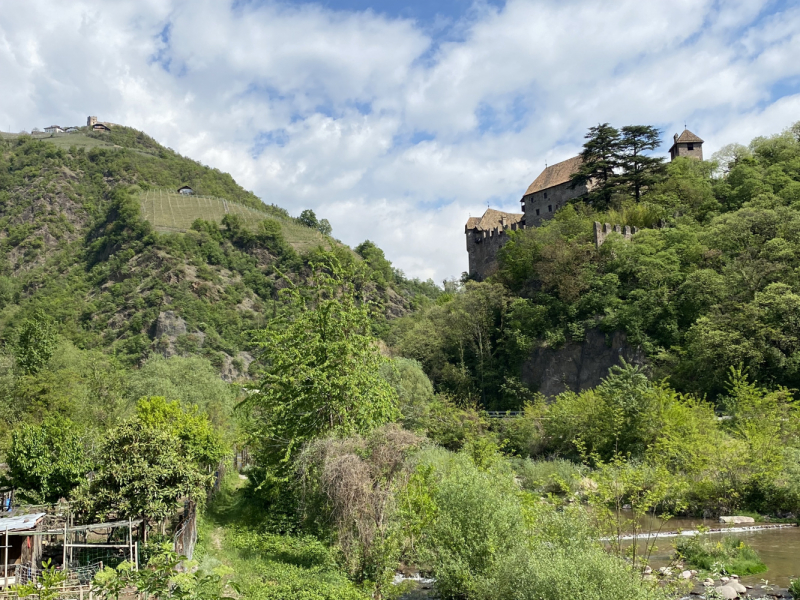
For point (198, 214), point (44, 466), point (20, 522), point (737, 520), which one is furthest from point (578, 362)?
point (198, 214)

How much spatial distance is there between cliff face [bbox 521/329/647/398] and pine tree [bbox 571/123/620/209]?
1599 cm

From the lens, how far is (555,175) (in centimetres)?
6744

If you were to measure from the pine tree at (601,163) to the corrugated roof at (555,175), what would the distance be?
4.14 meters

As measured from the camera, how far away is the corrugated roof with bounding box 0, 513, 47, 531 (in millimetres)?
15727

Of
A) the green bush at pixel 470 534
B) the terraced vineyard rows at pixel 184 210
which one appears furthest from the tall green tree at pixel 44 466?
the terraced vineyard rows at pixel 184 210

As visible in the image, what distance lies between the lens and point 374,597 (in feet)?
53.2

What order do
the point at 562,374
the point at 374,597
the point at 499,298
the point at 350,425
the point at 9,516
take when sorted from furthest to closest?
the point at 499,298
the point at 562,374
the point at 350,425
the point at 9,516
the point at 374,597

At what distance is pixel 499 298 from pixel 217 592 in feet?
165

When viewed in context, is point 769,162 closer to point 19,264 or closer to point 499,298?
point 499,298

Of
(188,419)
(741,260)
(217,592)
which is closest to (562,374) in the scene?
(741,260)

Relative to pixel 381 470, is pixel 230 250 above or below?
above

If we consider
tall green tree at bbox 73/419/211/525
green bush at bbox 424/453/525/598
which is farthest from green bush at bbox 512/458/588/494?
tall green tree at bbox 73/419/211/525

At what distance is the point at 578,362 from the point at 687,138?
31427 mm

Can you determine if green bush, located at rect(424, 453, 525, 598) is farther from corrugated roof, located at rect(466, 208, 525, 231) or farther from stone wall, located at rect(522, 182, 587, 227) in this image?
corrugated roof, located at rect(466, 208, 525, 231)
